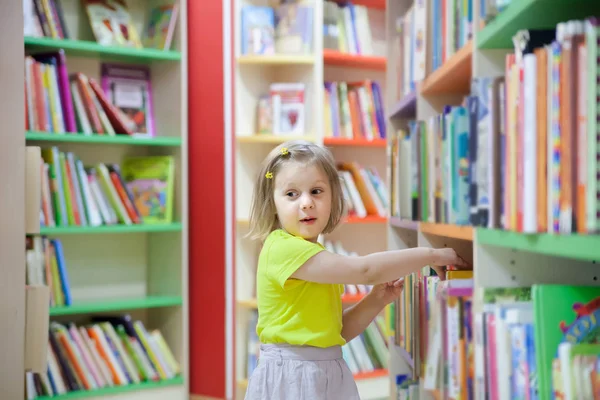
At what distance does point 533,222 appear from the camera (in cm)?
103

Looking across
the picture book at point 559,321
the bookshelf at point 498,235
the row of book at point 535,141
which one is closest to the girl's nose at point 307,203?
the bookshelf at point 498,235

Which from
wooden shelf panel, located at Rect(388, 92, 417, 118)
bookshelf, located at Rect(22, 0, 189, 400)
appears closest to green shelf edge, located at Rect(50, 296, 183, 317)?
bookshelf, located at Rect(22, 0, 189, 400)

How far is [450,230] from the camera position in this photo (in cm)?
155

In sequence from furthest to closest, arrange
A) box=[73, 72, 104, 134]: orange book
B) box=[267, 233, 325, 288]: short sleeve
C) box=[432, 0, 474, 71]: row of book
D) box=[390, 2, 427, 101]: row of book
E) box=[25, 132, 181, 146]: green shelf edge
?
box=[73, 72, 104, 134]: orange book, box=[25, 132, 181, 146]: green shelf edge, box=[390, 2, 427, 101]: row of book, box=[267, 233, 325, 288]: short sleeve, box=[432, 0, 474, 71]: row of book

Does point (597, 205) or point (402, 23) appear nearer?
point (597, 205)

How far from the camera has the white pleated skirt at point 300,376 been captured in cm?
176

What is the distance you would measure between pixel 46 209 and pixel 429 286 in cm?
214

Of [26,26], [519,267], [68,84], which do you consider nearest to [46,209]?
[68,84]

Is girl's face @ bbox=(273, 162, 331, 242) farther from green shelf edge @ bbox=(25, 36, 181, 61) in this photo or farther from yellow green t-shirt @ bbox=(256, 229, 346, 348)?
green shelf edge @ bbox=(25, 36, 181, 61)

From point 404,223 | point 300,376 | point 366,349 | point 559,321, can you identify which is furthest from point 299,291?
point 366,349

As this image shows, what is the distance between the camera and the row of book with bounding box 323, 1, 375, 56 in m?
3.70

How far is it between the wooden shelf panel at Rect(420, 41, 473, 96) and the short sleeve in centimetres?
50

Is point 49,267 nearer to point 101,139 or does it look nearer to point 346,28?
point 101,139

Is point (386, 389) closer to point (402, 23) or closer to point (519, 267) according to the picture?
point (402, 23)
